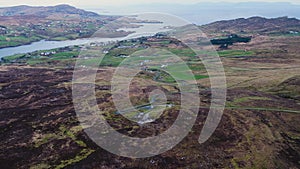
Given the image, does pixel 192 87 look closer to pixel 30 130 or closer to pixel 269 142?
pixel 269 142

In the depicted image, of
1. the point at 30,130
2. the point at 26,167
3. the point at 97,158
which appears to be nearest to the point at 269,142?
the point at 97,158

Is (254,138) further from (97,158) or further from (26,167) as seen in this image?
(26,167)

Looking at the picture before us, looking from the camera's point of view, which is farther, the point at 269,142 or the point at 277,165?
the point at 269,142

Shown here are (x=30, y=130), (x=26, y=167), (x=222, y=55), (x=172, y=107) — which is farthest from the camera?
(x=222, y=55)

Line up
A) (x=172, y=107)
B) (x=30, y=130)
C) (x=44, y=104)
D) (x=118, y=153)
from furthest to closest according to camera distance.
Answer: (x=44, y=104)
(x=172, y=107)
(x=30, y=130)
(x=118, y=153)

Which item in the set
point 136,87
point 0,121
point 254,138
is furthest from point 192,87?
point 0,121

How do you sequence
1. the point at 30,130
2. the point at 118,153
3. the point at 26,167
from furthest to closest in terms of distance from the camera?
the point at 30,130
the point at 118,153
the point at 26,167

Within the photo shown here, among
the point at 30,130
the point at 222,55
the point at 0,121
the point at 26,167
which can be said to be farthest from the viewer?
the point at 222,55

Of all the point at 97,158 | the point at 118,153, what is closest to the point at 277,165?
the point at 118,153

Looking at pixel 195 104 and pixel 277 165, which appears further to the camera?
pixel 195 104
